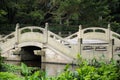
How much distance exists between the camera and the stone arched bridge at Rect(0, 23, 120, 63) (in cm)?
2477

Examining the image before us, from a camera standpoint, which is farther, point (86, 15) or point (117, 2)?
point (117, 2)

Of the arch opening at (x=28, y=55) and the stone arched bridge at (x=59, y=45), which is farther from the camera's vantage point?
the arch opening at (x=28, y=55)

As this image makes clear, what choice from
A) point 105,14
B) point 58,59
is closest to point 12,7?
point 105,14

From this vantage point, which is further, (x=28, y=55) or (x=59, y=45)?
(x=28, y=55)

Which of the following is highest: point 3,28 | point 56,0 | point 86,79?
point 56,0

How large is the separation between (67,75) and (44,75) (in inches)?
12.6

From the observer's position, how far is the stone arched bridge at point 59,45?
24.8 meters

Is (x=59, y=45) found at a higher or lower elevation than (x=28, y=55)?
Result: higher

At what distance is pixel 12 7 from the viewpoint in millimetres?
37438

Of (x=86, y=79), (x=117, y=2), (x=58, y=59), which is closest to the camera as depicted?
(x=86, y=79)

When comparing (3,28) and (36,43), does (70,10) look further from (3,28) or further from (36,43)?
(36,43)

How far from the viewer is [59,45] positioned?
86.7 ft

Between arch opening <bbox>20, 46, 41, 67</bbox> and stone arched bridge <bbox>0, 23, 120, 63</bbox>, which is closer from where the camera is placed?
stone arched bridge <bbox>0, 23, 120, 63</bbox>

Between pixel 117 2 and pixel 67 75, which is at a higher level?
pixel 117 2
